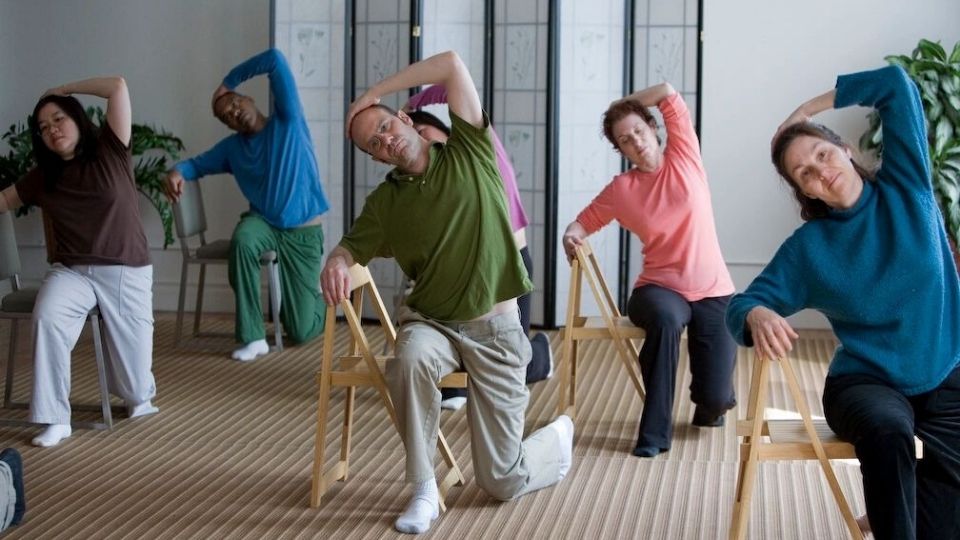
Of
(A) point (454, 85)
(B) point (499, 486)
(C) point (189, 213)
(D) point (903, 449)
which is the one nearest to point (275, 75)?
(C) point (189, 213)

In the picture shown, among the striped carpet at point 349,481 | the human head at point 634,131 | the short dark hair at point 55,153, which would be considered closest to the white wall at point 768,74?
the striped carpet at point 349,481

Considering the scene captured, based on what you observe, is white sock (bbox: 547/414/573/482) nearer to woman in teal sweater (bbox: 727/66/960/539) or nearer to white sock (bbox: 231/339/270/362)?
woman in teal sweater (bbox: 727/66/960/539)

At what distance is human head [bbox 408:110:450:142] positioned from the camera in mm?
4425

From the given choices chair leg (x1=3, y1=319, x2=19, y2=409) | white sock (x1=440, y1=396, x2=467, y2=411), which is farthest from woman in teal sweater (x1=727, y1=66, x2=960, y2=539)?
chair leg (x1=3, y1=319, x2=19, y2=409)

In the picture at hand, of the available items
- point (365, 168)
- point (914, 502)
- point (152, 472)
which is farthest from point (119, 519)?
point (365, 168)

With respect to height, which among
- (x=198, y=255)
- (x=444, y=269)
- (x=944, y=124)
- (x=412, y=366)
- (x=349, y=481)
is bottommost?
(x=349, y=481)

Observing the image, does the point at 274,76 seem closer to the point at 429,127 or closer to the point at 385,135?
the point at 429,127

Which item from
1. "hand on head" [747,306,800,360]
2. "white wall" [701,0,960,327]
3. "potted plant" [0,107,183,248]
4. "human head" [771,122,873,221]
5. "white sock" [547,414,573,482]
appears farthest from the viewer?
"potted plant" [0,107,183,248]

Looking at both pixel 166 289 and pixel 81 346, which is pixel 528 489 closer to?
pixel 81 346

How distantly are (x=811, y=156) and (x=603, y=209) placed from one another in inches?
62.6

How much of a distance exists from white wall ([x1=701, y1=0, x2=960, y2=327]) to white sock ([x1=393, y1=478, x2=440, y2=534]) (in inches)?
127

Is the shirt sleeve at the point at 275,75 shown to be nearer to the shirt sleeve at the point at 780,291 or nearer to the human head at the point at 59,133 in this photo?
the human head at the point at 59,133

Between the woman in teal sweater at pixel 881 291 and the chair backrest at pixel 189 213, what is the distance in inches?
142

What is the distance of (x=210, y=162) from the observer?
608cm
